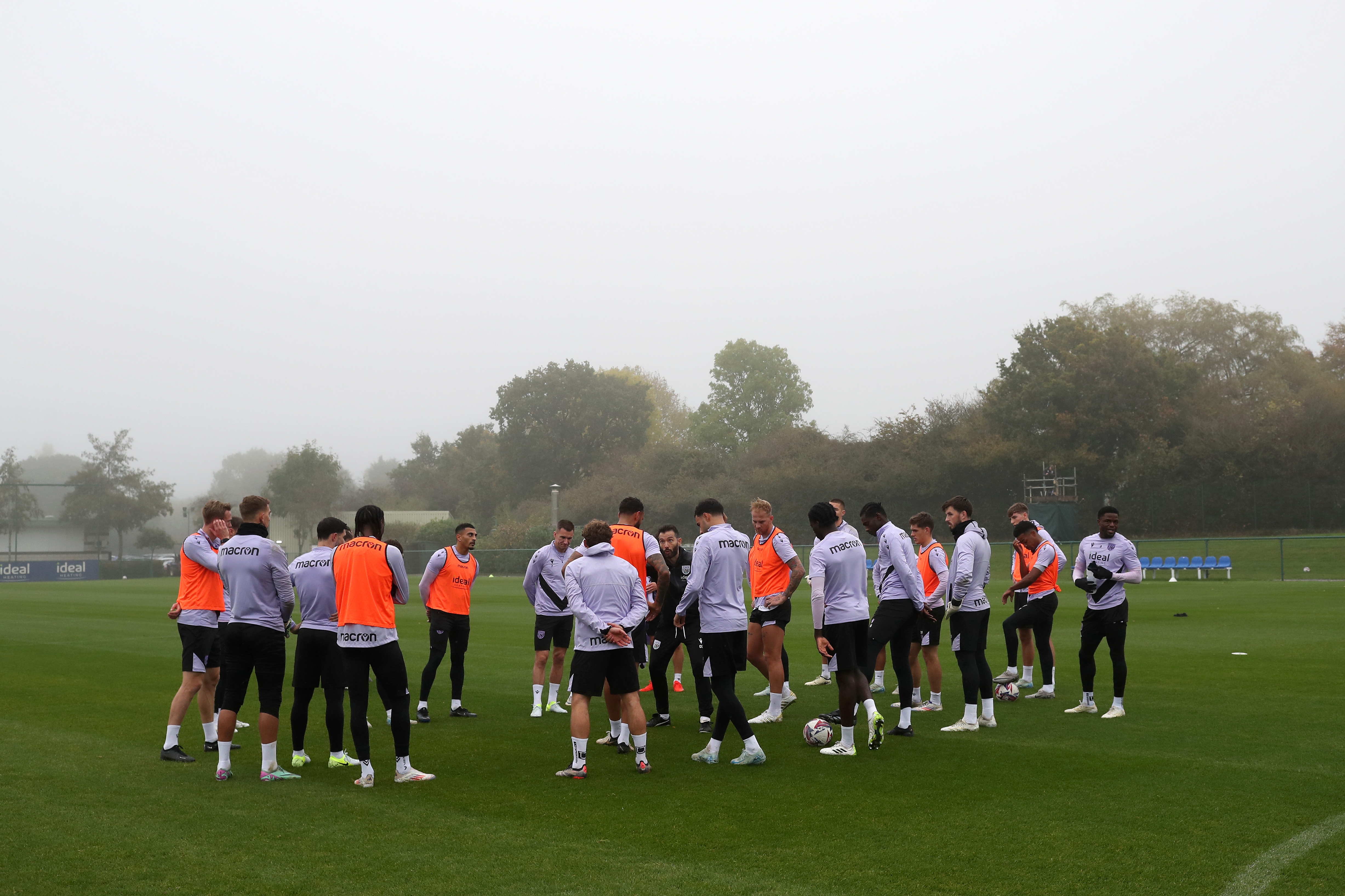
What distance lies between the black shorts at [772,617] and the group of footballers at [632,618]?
39mm

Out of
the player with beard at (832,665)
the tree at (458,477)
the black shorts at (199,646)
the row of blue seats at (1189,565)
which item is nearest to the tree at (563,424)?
the tree at (458,477)

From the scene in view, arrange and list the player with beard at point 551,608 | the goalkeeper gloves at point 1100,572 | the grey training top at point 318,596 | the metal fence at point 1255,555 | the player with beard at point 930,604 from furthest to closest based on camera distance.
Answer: the metal fence at point 1255,555 < the player with beard at point 551,608 < the player with beard at point 930,604 < the goalkeeper gloves at point 1100,572 < the grey training top at point 318,596

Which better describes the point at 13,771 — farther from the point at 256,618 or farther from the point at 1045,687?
the point at 1045,687

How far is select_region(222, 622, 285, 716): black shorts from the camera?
772 cm

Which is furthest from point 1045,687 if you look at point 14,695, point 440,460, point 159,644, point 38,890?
point 440,460

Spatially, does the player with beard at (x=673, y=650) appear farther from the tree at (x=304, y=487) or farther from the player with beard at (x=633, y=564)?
the tree at (x=304, y=487)

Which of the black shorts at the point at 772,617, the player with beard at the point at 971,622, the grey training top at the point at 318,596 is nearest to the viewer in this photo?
the grey training top at the point at 318,596

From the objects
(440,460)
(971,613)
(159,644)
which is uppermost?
(440,460)

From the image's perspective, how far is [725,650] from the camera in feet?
27.4

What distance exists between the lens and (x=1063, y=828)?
6.16 meters

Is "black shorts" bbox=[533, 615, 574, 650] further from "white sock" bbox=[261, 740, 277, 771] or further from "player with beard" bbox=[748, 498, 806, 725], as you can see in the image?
"white sock" bbox=[261, 740, 277, 771]

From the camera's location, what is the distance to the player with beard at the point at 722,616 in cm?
814

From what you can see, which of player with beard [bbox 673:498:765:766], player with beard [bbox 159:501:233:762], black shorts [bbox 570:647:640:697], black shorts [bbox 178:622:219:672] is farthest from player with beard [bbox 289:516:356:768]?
player with beard [bbox 673:498:765:766]

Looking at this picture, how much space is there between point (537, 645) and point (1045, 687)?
5.64m
